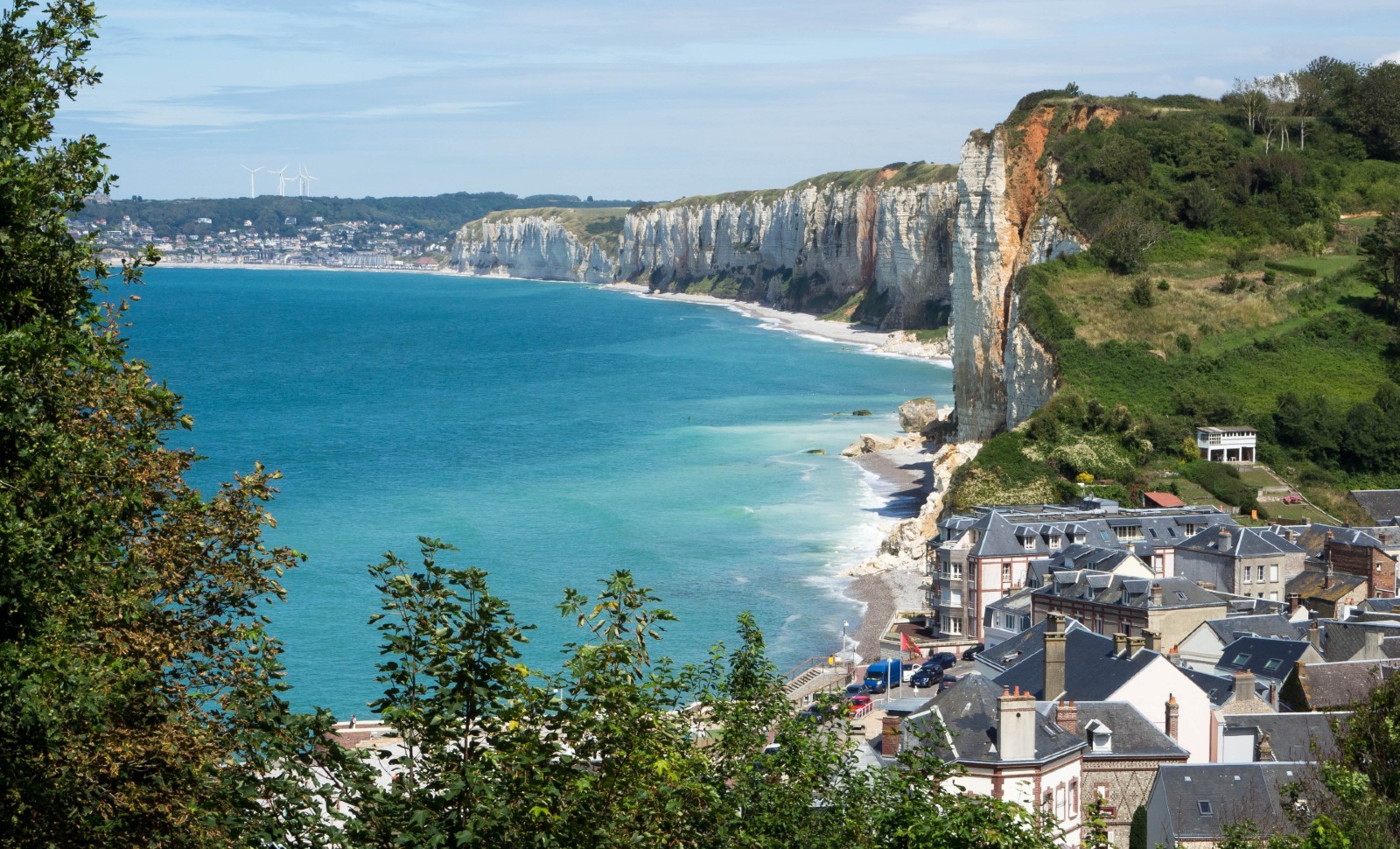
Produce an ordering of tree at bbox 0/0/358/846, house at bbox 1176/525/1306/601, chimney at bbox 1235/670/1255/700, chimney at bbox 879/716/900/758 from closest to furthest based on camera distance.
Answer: tree at bbox 0/0/358/846, chimney at bbox 879/716/900/758, chimney at bbox 1235/670/1255/700, house at bbox 1176/525/1306/601

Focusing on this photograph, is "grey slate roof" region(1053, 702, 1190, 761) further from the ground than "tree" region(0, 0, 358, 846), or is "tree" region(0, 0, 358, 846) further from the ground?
"tree" region(0, 0, 358, 846)

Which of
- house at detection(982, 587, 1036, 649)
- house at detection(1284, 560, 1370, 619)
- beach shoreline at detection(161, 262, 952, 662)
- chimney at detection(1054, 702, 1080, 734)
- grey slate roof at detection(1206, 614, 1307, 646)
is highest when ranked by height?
chimney at detection(1054, 702, 1080, 734)

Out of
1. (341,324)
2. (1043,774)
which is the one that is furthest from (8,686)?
(341,324)

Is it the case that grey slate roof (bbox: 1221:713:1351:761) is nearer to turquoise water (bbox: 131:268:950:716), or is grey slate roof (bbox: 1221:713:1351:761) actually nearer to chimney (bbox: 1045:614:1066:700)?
chimney (bbox: 1045:614:1066:700)

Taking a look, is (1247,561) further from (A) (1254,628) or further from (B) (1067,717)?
(B) (1067,717)

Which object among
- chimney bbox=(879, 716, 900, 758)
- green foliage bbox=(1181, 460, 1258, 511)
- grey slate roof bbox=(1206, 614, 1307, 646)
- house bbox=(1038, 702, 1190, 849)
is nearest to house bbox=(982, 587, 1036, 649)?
grey slate roof bbox=(1206, 614, 1307, 646)

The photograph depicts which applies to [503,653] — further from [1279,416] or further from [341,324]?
[341,324]
